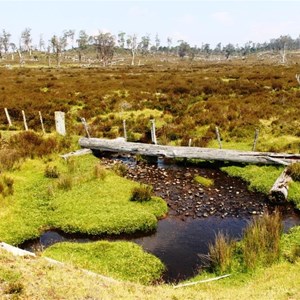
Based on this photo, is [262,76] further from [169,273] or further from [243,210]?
[169,273]

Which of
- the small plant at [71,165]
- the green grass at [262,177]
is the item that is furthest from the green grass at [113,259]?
the green grass at [262,177]

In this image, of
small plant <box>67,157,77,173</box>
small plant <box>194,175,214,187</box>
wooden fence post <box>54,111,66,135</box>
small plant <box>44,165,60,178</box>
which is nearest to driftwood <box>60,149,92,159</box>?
small plant <box>67,157,77,173</box>

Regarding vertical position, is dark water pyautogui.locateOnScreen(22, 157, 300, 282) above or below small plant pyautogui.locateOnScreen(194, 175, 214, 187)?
below

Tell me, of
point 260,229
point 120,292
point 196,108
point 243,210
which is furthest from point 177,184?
point 196,108

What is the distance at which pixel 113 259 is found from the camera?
9867mm

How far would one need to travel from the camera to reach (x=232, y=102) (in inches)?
1093

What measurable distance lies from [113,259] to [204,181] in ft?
22.9

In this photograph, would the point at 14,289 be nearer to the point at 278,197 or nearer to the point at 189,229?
the point at 189,229

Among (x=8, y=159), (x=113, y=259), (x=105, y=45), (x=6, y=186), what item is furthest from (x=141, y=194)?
(x=105, y=45)

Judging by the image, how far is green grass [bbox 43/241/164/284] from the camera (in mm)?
9312

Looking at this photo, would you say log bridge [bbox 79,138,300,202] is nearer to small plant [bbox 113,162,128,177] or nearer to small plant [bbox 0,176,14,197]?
small plant [bbox 113,162,128,177]

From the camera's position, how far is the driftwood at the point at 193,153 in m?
16.7

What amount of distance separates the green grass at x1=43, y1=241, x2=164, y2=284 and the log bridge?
21.9 ft

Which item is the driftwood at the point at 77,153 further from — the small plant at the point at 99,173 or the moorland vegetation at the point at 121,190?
the small plant at the point at 99,173
